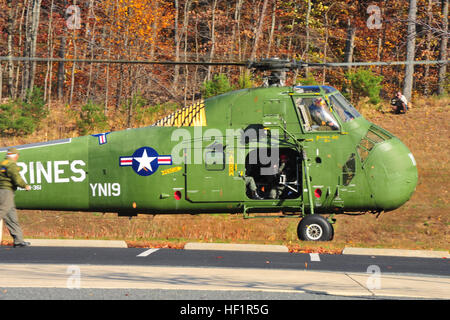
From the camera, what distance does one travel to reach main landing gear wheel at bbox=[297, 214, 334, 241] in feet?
53.2

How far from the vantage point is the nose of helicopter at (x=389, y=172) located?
16.5m

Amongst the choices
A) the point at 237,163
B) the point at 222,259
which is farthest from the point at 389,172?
the point at 222,259

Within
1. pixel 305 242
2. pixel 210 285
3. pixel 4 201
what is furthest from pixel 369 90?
pixel 210 285

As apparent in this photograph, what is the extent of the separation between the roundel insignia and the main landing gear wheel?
364 cm

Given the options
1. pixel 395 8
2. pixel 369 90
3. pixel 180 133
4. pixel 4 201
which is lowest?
pixel 4 201

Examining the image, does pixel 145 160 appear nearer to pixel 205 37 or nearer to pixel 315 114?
pixel 315 114

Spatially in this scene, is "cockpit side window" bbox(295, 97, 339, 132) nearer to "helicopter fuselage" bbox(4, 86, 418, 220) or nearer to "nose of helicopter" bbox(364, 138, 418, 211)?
"helicopter fuselage" bbox(4, 86, 418, 220)

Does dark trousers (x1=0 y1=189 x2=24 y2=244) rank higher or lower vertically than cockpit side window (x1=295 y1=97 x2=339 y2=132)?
lower

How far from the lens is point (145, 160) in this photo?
55.3 ft

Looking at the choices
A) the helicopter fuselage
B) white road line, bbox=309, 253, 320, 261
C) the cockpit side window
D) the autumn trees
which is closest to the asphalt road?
white road line, bbox=309, 253, 320, 261

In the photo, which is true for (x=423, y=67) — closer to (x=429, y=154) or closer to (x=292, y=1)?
(x=292, y=1)

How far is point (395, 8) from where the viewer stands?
47.5 meters

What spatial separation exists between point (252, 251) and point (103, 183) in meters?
4.32

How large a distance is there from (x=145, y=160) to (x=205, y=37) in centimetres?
3291
